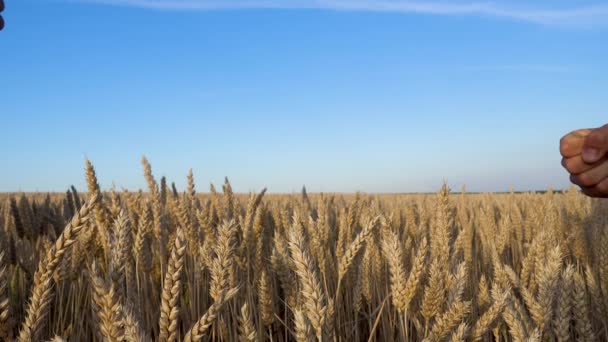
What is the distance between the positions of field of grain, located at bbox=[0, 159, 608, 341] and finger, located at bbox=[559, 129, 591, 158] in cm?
45

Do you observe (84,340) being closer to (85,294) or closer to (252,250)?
(85,294)

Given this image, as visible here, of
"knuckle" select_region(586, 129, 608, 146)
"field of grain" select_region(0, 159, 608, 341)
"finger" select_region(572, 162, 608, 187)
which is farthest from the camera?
"finger" select_region(572, 162, 608, 187)

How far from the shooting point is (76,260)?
8.07 feet

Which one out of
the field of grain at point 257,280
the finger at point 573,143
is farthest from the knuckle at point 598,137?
the field of grain at point 257,280

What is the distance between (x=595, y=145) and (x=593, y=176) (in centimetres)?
18

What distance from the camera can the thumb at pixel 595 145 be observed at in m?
1.72

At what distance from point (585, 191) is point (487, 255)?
1725mm

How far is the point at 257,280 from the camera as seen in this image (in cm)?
277

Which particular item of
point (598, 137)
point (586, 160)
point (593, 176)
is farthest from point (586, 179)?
point (598, 137)

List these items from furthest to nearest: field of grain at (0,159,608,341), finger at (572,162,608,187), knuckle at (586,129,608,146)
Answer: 1. finger at (572,162,608,187)
2. knuckle at (586,129,608,146)
3. field of grain at (0,159,608,341)

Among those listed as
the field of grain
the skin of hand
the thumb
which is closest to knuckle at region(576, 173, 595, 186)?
the skin of hand

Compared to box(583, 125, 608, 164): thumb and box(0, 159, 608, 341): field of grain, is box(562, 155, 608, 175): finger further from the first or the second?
box(0, 159, 608, 341): field of grain

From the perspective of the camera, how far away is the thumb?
1718 millimetres

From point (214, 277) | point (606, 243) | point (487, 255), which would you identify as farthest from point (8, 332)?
point (487, 255)
